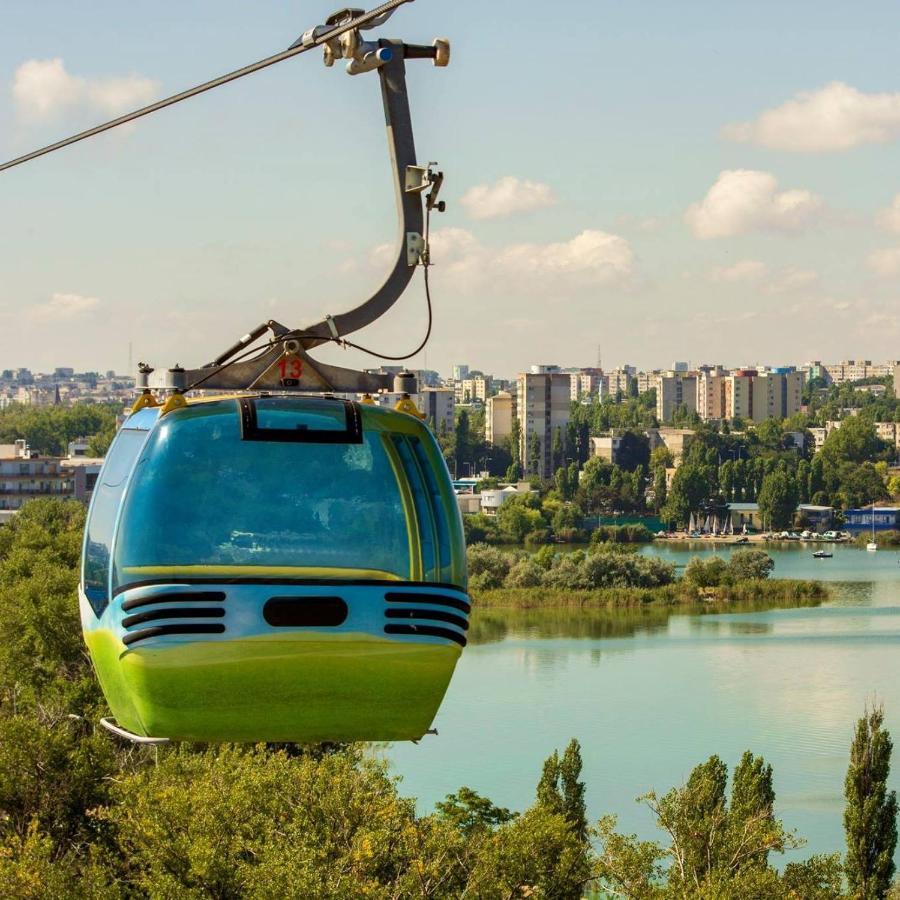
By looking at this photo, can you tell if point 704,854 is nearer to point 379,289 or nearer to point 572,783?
point 572,783

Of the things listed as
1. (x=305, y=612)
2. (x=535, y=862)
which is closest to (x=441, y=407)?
(x=535, y=862)

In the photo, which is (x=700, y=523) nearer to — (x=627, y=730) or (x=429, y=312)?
(x=627, y=730)

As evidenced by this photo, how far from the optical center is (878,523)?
184 ft

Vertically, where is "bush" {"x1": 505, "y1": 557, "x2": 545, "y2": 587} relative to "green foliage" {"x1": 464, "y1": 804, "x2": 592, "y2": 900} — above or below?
below

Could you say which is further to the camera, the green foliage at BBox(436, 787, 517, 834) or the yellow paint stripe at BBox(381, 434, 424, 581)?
the green foliage at BBox(436, 787, 517, 834)

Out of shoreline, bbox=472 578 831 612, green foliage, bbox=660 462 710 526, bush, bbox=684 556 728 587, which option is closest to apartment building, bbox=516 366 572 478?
green foliage, bbox=660 462 710 526

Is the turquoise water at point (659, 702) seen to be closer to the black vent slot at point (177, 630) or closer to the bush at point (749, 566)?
the bush at point (749, 566)

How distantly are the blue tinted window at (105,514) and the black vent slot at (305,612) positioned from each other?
24 cm

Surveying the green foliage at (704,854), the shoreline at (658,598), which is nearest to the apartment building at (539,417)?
the shoreline at (658,598)

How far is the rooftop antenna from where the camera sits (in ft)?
9.46

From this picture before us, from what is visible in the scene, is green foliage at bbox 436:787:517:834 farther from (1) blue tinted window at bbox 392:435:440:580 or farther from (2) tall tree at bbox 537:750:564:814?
(1) blue tinted window at bbox 392:435:440:580

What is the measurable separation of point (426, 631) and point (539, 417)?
217ft

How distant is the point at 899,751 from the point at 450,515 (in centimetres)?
1742

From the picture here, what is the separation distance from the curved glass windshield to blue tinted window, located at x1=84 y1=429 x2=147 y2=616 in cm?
6
